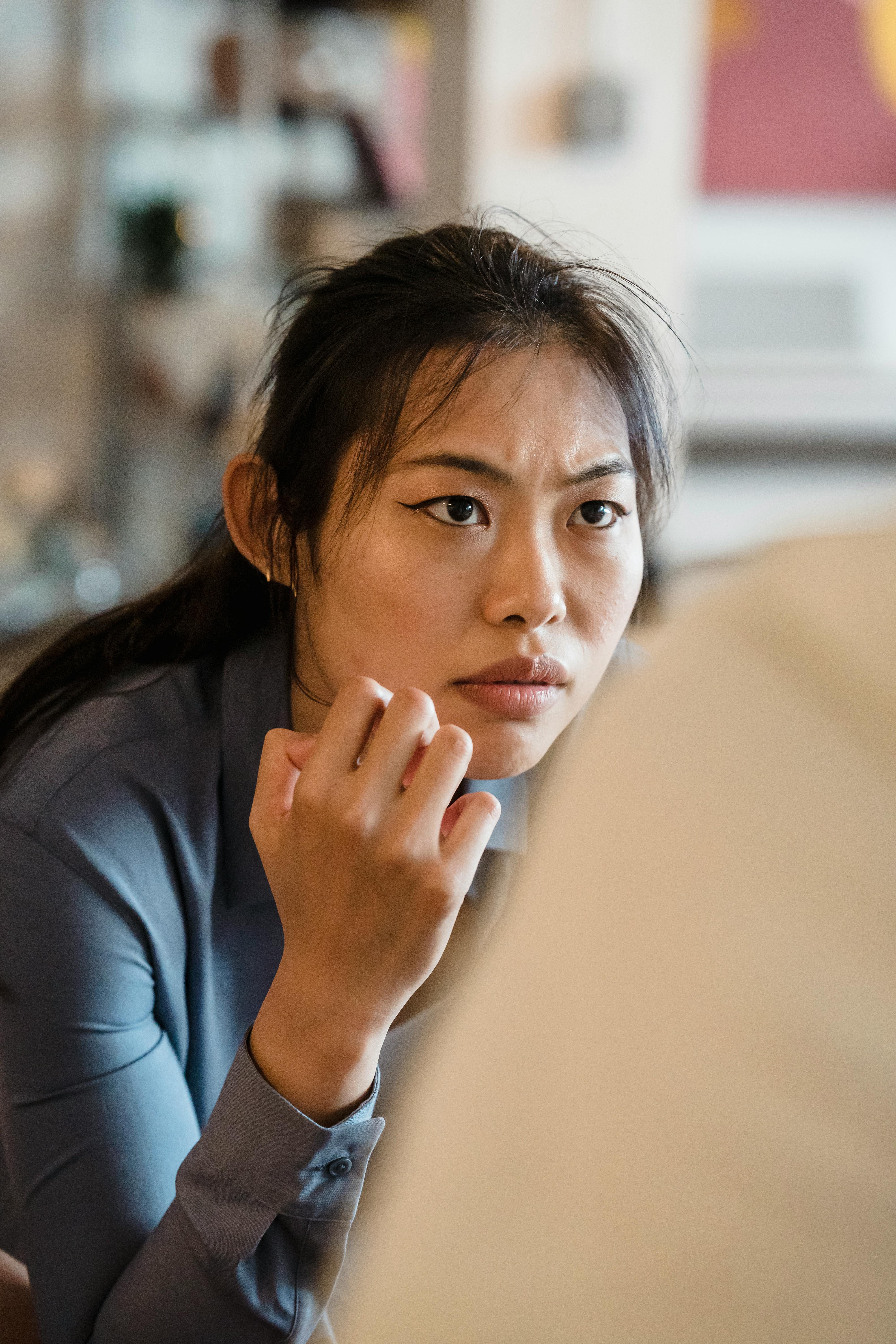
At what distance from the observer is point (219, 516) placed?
3.44 ft

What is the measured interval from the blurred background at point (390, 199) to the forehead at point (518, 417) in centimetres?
199

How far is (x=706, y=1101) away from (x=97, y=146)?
3.35 meters

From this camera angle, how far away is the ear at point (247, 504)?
0.89 meters

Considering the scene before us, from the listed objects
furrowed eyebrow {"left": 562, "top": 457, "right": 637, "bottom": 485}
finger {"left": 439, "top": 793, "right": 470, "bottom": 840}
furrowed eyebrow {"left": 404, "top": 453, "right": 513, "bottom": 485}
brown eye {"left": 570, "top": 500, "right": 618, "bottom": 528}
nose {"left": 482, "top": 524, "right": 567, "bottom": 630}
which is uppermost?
furrowed eyebrow {"left": 404, "top": 453, "right": 513, "bottom": 485}

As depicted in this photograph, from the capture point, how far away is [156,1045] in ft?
2.67

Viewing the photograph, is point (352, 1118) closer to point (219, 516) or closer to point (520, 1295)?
point (520, 1295)

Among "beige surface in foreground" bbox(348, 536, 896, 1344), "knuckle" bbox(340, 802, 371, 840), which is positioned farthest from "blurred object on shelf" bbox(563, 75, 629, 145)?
"beige surface in foreground" bbox(348, 536, 896, 1344)

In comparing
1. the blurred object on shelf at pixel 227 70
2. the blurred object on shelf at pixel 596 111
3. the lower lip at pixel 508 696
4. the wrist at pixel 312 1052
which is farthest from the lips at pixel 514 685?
the blurred object on shelf at pixel 227 70

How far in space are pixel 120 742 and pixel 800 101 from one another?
323 centimetres

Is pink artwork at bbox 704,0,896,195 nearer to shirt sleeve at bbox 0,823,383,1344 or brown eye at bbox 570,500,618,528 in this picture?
brown eye at bbox 570,500,618,528

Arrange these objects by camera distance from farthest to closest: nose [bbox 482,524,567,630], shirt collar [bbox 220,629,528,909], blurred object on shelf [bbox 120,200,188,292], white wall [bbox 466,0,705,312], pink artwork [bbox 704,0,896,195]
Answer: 1. pink artwork [bbox 704,0,896,195]
2. blurred object on shelf [bbox 120,200,188,292]
3. white wall [bbox 466,0,705,312]
4. shirt collar [bbox 220,629,528,909]
5. nose [bbox 482,524,567,630]

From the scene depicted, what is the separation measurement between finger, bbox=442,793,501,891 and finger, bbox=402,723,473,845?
0.03 ft

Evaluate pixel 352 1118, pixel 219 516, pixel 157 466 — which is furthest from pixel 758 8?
pixel 352 1118

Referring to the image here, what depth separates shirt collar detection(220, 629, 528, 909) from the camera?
2.92ft
